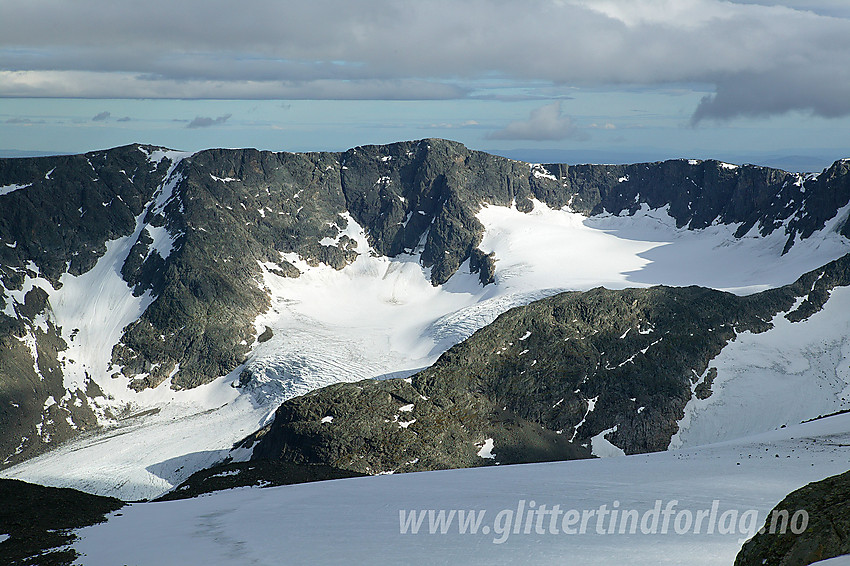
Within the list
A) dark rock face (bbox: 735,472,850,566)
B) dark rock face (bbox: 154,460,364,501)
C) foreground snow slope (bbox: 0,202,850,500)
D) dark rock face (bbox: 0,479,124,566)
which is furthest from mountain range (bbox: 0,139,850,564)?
dark rock face (bbox: 735,472,850,566)

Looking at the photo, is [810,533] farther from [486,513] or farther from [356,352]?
[356,352]

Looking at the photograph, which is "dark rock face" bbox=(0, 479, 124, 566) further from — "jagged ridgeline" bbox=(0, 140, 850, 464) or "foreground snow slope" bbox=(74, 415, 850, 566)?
"jagged ridgeline" bbox=(0, 140, 850, 464)

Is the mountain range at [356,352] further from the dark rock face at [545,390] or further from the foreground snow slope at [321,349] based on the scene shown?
the foreground snow slope at [321,349]

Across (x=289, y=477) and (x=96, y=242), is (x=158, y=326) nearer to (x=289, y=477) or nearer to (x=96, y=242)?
(x=96, y=242)

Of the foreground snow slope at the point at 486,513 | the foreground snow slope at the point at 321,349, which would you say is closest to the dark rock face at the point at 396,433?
the foreground snow slope at the point at 321,349

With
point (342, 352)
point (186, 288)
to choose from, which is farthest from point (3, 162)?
point (342, 352)

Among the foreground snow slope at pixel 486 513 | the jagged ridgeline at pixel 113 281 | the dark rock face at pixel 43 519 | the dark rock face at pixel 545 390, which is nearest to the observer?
the foreground snow slope at pixel 486 513

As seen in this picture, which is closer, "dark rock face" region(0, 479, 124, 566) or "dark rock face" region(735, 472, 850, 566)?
"dark rock face" region(735, 472, 850, 566)
